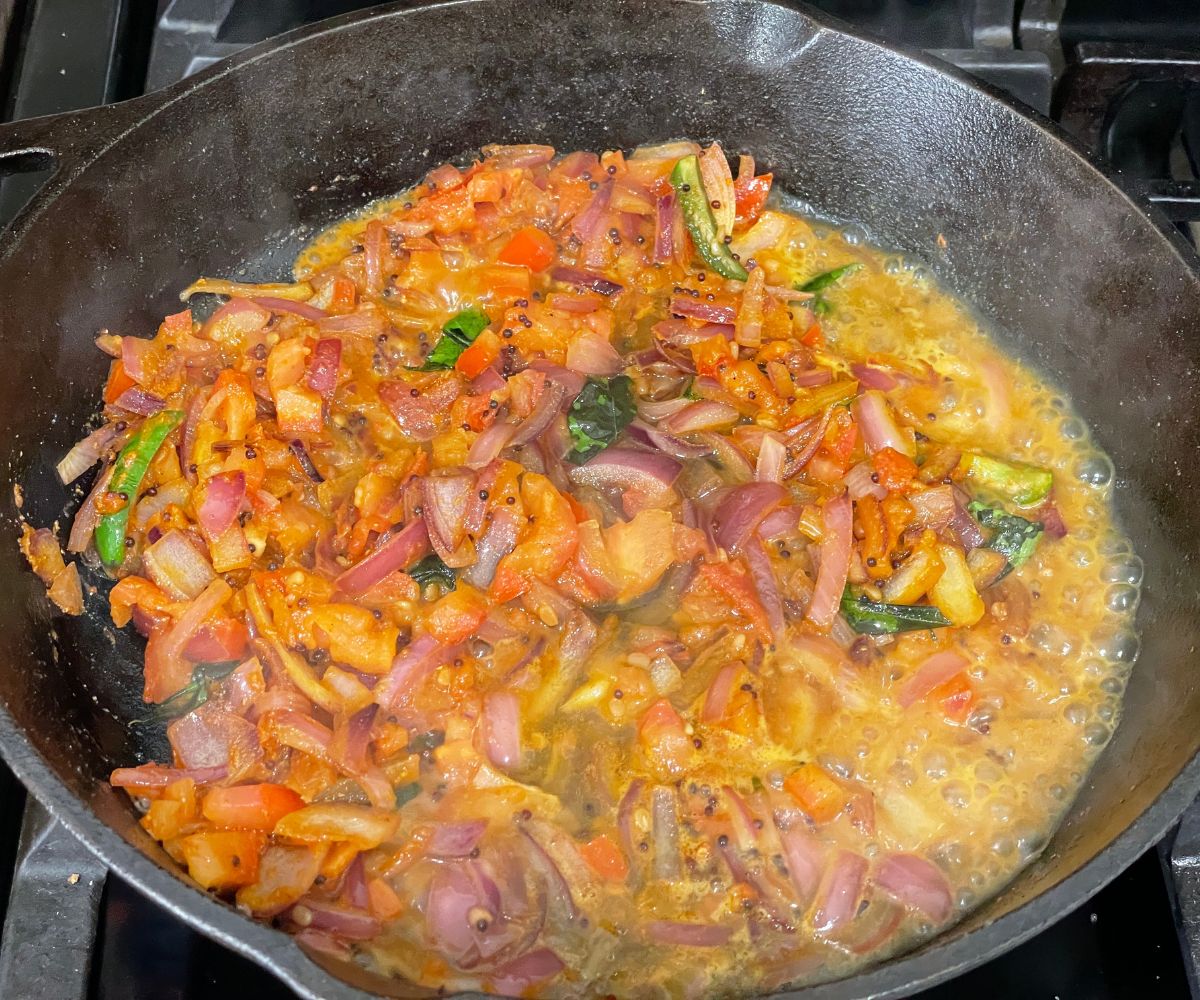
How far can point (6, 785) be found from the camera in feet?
8.52

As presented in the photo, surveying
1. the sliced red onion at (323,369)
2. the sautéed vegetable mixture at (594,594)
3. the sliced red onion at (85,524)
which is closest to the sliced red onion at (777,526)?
the sautéed vegetable mixture at (594,594)

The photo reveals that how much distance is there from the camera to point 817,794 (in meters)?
2.53

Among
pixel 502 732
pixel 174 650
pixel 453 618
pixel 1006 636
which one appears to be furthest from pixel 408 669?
pixel 1006 636

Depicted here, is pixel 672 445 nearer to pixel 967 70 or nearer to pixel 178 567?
pixel 178 567

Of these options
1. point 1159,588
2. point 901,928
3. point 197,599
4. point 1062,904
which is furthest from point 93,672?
point 1159,588

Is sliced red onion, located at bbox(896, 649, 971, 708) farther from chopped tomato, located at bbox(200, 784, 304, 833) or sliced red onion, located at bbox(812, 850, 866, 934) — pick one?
chopped tomato, located at bbox(200, 784, 304, 833)

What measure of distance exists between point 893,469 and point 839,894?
112cm

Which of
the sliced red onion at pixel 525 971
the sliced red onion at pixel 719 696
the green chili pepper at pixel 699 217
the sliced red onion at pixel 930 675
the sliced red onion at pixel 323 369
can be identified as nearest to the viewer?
the sliced red onion at pixel 525 971

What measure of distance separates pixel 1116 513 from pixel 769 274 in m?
1.27

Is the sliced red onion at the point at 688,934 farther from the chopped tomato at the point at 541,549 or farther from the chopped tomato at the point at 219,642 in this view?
the chopped tomato at the point at 219,642

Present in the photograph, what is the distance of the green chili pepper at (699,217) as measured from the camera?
3.32m

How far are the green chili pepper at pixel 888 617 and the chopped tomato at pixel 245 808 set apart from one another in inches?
57.9

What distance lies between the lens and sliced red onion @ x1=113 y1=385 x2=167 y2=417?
2.93m

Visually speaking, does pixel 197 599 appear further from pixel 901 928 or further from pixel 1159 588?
pixel 1159 588
